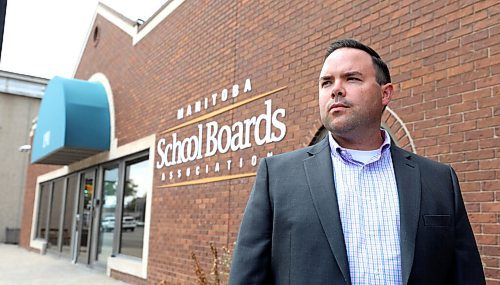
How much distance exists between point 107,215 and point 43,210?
22.2 feet

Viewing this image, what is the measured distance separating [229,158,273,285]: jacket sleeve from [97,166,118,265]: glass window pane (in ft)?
28.7

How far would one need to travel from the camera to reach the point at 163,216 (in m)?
7.77

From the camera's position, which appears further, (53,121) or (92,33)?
(92,33)

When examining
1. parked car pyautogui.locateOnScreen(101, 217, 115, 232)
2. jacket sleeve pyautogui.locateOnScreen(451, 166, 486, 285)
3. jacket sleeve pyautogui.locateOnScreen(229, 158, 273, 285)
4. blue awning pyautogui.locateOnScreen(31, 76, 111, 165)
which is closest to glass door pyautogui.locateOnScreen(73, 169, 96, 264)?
parked car pyautogui.locateOnScreen(101, 217, 115, 232)

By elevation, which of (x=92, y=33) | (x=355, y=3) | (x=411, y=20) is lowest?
(x=411, y=20)

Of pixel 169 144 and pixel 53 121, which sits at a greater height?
pixel 53 121

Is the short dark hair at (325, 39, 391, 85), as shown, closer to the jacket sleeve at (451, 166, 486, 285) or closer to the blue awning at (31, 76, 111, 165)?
the jacket sleeve at (451, 166, 486, 285)

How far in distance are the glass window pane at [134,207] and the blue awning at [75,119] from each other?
1.23 meters

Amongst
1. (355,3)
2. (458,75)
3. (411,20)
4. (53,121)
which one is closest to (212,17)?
(355,3)

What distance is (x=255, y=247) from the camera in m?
1.67

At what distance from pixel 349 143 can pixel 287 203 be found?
0.35 metres

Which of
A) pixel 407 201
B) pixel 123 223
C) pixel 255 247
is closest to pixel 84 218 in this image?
pixel 123 223

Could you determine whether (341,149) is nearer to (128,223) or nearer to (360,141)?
(360,141)

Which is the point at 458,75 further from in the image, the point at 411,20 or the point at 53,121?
the point at 53,121
